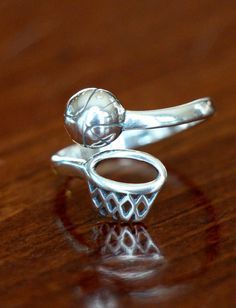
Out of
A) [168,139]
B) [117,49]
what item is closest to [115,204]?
[168,139]

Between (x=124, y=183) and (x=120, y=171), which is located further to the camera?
(x=120, y=171)

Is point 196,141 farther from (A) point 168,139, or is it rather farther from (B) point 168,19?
(B) point 168,19

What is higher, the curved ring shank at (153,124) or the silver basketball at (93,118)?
the silver basketball at (93,118)

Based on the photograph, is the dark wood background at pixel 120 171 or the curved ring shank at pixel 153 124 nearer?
the dark wood background at pixel 120 171

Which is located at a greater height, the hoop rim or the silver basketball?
the silver basketball
